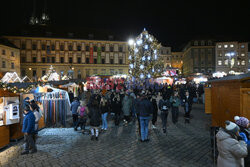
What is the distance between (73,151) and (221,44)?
6035cm

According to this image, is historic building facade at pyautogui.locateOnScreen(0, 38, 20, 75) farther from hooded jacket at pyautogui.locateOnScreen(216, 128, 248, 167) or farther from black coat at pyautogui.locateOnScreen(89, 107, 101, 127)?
hooded jacket at pyautogui.locateOnScreen(216, 128, 248, 167)

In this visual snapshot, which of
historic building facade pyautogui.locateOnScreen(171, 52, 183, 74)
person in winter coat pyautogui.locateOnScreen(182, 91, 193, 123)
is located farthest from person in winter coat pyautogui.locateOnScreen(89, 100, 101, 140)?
historic building facade pyautogui.locateOnScreen(171, 52, 183, 74)

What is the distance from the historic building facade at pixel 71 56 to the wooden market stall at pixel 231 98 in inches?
1701

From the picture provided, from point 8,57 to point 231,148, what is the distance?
47361 mm

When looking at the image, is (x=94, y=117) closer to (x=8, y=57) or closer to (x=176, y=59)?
Result: (x=8, y=57)

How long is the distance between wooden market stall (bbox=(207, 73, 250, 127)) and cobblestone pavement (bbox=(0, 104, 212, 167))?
1.10 meters

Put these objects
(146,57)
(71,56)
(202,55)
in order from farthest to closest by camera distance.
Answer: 1. (202,55)
2. (71,56)
3. (146,57)

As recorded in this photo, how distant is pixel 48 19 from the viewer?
66.3 meters

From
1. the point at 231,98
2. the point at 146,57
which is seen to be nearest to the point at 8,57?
the point at 146,57

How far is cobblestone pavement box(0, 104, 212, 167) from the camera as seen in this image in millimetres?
4996

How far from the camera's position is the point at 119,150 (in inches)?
231

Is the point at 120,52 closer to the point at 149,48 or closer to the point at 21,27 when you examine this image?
the point at 21,27

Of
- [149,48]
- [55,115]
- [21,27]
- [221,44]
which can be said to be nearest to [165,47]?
[221,44]

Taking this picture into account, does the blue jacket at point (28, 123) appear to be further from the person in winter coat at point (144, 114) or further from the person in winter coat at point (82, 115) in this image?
the person in winter coat at point (144, 114)
